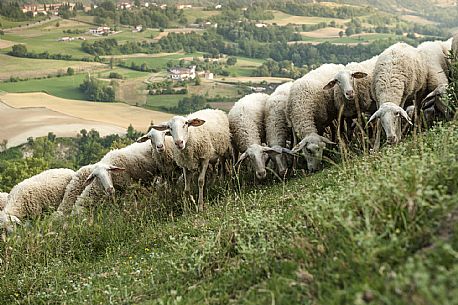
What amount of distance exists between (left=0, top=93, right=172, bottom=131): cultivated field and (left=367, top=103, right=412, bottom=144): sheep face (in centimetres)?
3378

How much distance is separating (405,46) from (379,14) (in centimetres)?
7531

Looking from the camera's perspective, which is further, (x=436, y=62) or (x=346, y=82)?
(x=436, y=62)

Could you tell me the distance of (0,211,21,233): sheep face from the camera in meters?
9.31

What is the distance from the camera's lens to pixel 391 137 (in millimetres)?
8734

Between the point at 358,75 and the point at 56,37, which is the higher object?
the point at 358,75

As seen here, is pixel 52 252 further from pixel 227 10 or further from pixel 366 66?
pixel 227 10

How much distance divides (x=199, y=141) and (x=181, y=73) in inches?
1801

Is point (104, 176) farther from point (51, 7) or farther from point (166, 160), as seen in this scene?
point (51, 7)

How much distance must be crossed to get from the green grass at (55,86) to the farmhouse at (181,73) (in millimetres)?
8738

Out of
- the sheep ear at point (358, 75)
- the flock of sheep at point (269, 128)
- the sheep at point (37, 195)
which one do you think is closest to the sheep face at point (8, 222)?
the flock of sheep at point (269, 128)

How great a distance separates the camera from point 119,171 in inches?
470

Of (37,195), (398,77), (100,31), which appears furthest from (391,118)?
(100,31)

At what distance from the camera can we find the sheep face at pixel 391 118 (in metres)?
8.76

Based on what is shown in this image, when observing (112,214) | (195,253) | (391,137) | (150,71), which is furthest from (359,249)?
(150,71)
